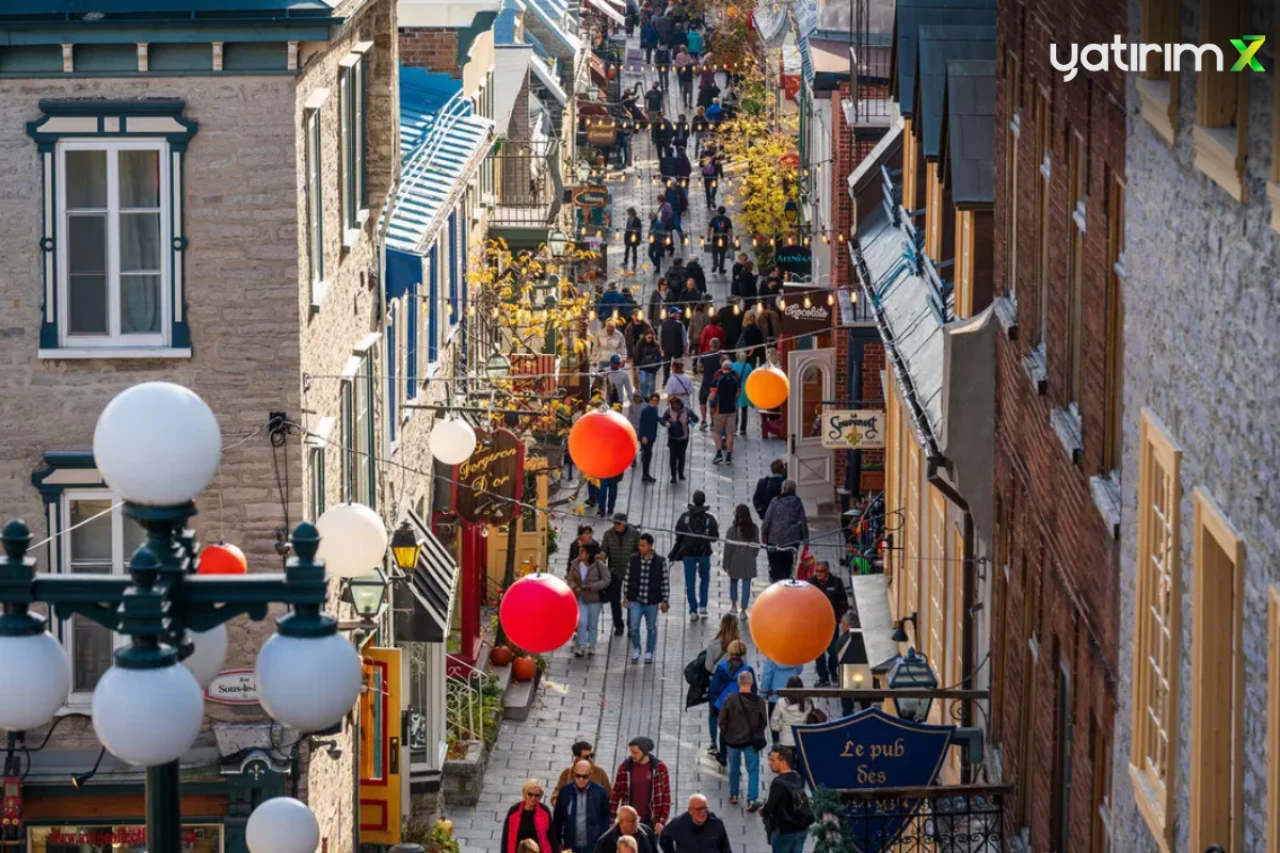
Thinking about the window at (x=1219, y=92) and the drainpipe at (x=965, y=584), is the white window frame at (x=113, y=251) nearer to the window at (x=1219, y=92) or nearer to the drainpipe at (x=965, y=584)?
the drainpipe at (x=965, y=584)

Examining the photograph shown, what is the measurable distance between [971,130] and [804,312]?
13899mm

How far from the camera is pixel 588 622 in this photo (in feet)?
89.8

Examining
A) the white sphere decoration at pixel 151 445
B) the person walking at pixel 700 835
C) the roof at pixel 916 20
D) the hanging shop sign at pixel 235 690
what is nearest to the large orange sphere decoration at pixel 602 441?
the roof at pixel 916 20

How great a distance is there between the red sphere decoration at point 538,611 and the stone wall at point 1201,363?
814 cm

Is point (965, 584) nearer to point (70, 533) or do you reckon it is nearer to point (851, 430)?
point (70, 533)

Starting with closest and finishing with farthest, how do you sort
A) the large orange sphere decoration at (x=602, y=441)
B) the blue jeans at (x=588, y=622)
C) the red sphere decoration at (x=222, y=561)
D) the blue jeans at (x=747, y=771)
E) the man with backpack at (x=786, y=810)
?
1. the red sphere decoration at (x=222, y=561)
2. the man with backpack at (x=786, y=810)
3. the large orange sphere decoration at (x=602, y=441)
4. the blue jeans at (x=747, y=771)
5. the blue jeans at (x=588, y=622)

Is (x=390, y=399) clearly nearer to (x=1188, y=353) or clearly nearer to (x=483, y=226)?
(x=483, y=226)

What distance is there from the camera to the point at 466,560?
27.5 meters

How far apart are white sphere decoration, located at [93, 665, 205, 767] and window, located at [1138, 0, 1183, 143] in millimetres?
4638

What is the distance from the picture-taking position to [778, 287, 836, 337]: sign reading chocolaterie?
3322 centimetres

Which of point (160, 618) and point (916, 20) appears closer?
point (160, 618)

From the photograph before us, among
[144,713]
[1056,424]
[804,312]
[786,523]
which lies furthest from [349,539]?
[804,312]

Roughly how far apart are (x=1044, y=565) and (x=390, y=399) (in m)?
10.9

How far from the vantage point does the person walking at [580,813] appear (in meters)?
19.6
